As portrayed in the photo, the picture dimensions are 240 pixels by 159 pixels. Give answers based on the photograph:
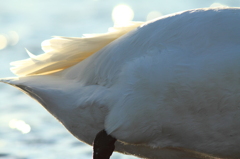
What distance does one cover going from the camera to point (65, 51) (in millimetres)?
4258

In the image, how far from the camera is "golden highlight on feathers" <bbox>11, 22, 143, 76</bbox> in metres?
4.16

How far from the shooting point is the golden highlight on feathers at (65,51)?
416 centimetres

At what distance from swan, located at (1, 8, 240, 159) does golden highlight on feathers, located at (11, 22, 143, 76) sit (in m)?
0.02

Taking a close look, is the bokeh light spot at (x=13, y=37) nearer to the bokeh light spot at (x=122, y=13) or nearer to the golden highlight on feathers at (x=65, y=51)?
the bokeh light spot at (x=122, y=13)

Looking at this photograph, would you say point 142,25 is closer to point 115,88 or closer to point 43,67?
point 115,88

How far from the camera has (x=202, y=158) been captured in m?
3.91

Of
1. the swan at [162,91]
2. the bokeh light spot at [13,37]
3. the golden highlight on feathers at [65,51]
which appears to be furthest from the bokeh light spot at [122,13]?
the swan at [162,91]

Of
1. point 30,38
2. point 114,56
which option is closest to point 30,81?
point 114,56

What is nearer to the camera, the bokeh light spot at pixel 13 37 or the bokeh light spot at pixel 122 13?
the bokeh light spot at pixel 13 37

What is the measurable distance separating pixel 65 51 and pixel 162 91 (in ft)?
3.71

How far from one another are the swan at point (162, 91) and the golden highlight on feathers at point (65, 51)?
0.02 metres

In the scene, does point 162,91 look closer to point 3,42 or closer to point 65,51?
point 65,51

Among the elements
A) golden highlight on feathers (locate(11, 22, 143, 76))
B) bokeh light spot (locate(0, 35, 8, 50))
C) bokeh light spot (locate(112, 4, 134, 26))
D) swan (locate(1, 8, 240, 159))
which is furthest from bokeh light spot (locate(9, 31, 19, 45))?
swan (locate(1, 8, 240, 159))

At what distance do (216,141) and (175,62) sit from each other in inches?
22.2
